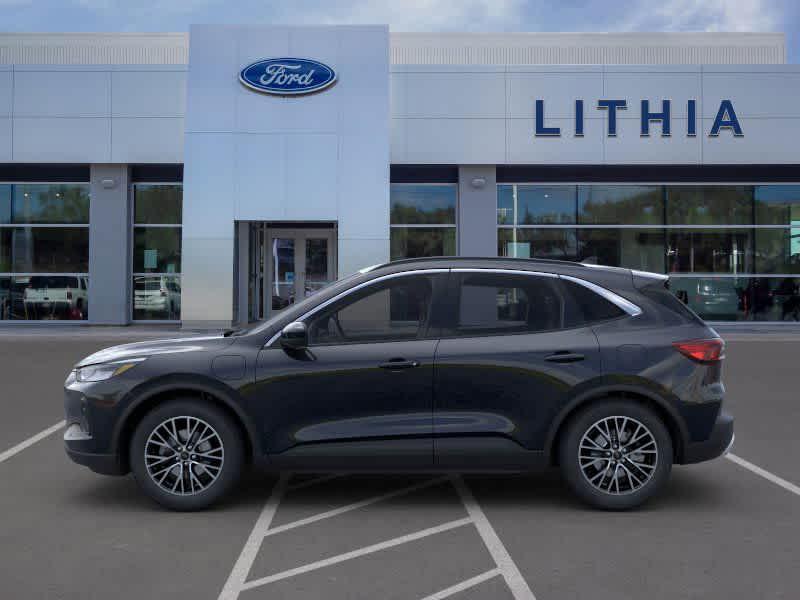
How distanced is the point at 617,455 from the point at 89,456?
3.46 meters

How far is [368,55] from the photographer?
2308cm

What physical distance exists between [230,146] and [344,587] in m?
19.7

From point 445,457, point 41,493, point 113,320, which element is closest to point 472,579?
point 445,457

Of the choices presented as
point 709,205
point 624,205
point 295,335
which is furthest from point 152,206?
point 295,335

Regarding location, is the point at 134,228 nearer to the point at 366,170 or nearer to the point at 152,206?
the point at 152,206

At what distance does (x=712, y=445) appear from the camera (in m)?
5.72

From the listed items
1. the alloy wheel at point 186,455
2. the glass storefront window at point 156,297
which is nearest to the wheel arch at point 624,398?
the alloy wheel at point 186,455

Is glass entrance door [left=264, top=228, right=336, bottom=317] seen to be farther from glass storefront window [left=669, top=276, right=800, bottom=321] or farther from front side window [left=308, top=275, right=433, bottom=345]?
front side window [left=308, top=275, right=433, bottom=345]

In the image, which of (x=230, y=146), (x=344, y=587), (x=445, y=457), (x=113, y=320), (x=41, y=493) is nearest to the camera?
(x=344, y=587)

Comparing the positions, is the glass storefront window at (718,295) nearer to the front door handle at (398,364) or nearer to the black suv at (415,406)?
the black suv at (415,406)

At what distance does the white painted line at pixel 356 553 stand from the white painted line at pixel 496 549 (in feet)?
0.43

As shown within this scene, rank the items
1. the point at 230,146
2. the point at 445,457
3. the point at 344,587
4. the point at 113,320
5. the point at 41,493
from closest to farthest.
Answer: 1. the point at 344,587
2. the point at 445,457
3. the point at 41,493
4. the point at 230,146
5. the point at 113,320

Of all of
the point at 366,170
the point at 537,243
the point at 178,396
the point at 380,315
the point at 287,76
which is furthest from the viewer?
the point at 537,243

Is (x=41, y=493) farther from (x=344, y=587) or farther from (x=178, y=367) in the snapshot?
(x=344, y=587)
